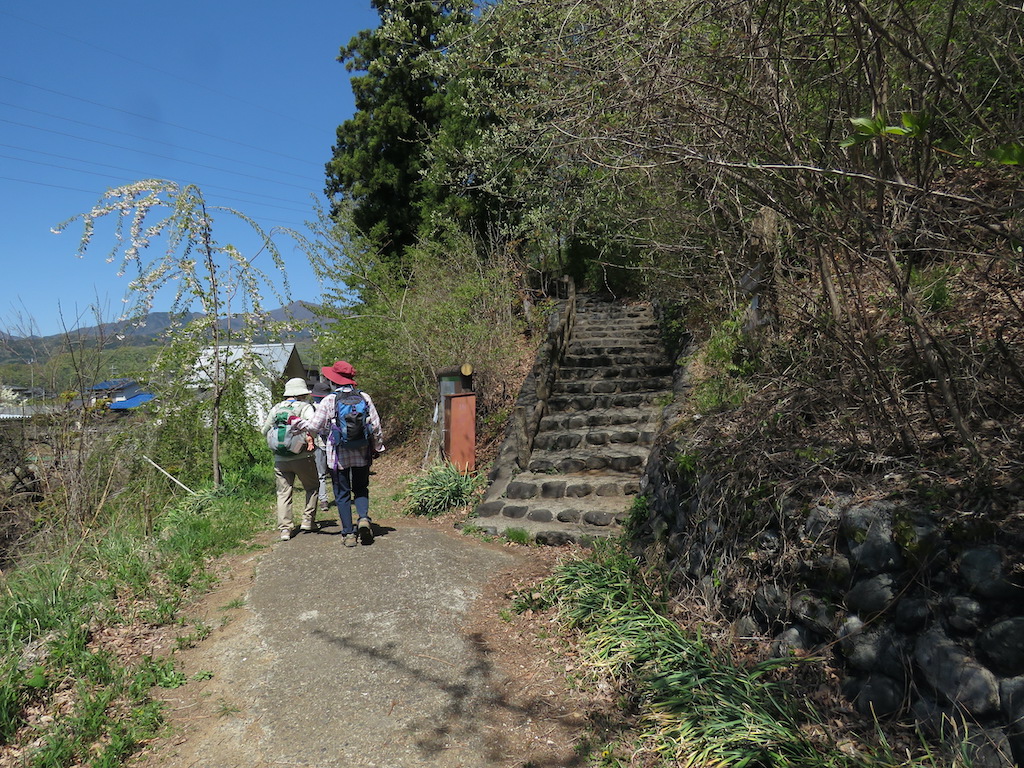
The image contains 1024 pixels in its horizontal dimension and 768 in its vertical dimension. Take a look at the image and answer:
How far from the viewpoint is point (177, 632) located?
4.72 m

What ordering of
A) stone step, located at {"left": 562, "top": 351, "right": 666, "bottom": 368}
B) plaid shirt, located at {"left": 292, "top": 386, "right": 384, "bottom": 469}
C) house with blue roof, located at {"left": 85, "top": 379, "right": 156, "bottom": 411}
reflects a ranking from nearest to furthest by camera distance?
1. plaid shirt, located at {"left": 292, "top": 386, "right": 384, "bottom": 469}
2. house with blue roof, located at {"left": 85, "top": 379, "right": 156, "bottom": 411}
3. stone step, located at {"left": 562, "top": 351, "right": 666, "bottom": 368}

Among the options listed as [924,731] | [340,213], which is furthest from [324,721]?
[340,213]

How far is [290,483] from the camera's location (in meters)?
6.94

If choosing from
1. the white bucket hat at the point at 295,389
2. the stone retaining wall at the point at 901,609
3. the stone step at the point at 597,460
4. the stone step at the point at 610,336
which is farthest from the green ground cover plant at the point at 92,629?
the stone step at the point at 610,336

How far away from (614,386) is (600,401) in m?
0.48

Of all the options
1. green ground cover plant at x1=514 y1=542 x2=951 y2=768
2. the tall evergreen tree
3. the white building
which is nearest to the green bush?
the white building

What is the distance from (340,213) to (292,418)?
1338 centimetres

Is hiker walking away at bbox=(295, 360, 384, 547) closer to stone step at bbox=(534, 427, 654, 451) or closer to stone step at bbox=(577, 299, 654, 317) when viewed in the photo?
stone step at bbox=(534, 427, 654, 451)

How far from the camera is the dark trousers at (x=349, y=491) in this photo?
6.55 metres

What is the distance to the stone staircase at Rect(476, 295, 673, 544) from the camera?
274 inches

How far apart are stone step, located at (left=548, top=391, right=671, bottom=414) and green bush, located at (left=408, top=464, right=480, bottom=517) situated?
1743 mm

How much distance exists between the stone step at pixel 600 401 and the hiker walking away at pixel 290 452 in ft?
12.3

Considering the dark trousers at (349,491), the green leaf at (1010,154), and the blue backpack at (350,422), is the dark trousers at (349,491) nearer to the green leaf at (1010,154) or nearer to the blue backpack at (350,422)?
the blue backpack at (350,422)

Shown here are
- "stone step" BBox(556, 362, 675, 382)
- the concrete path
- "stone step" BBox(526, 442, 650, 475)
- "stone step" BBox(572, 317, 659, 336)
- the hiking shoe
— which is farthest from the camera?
"stone step" BBox(572, 317, 659, 336)
